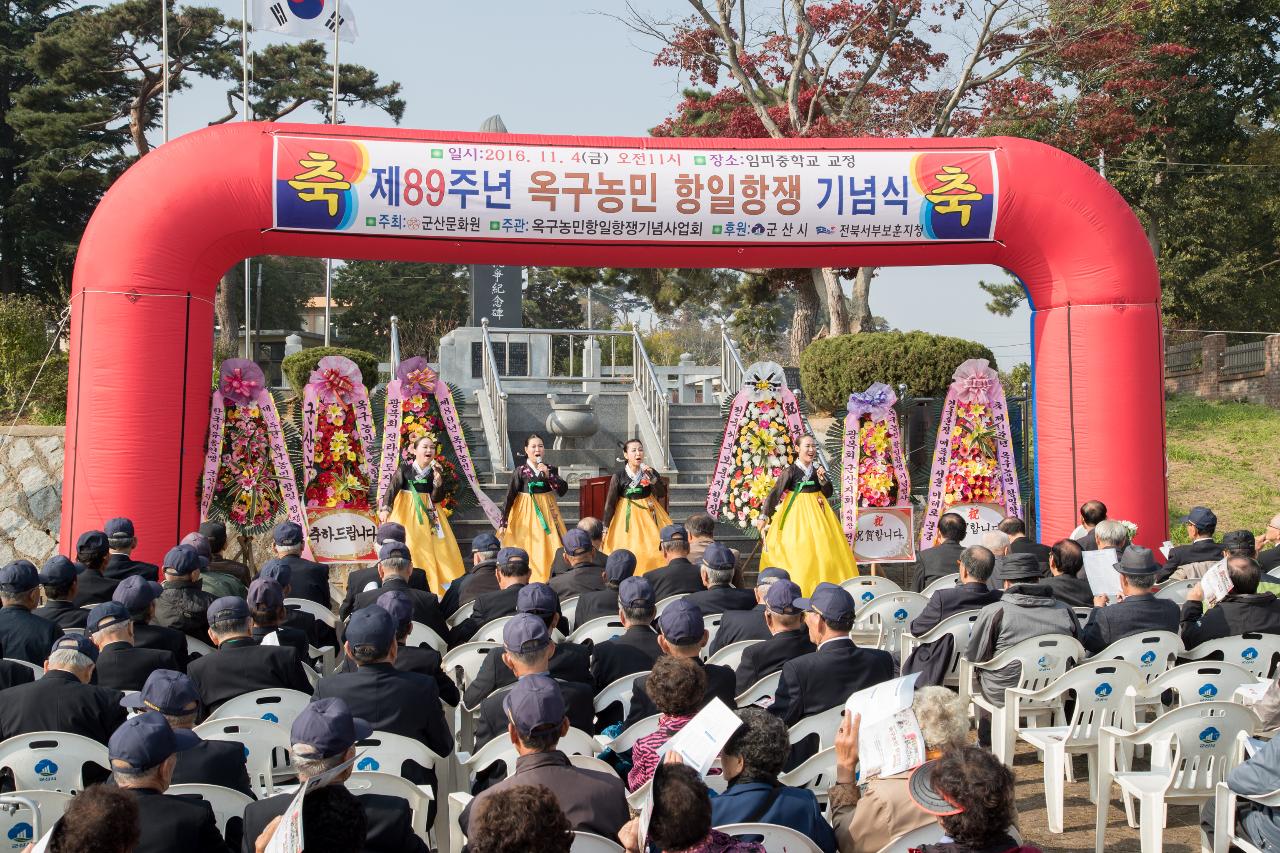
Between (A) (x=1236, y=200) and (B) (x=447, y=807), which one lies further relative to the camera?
(A) (x=1236, y=200)

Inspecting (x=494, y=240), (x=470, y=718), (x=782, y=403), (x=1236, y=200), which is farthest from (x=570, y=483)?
(x=1236, y=200)

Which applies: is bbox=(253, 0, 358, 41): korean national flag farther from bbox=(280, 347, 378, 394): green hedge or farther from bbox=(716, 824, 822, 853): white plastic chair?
bbox=(716, 824, 822, 853): white plastic chair

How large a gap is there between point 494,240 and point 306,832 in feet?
24.7

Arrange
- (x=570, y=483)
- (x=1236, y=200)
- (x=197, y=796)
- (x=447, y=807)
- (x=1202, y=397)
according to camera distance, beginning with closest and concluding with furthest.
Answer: (x=197, y=796)
(x=447, y=807)
(x=570, y=483)
(x=1202, y=397)
(x=1236, y=200)

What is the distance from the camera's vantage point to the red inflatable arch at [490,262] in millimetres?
9117

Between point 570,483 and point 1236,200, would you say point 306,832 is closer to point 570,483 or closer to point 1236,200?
point 570,483

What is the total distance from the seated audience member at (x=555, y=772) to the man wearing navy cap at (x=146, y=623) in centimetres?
259

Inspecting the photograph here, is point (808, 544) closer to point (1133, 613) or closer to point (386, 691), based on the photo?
point (1133, 613)

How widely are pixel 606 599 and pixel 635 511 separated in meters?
3.69

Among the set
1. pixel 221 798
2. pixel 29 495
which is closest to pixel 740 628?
pixel 221 798

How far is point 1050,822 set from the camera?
5.38 meters

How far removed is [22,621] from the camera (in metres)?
5.55

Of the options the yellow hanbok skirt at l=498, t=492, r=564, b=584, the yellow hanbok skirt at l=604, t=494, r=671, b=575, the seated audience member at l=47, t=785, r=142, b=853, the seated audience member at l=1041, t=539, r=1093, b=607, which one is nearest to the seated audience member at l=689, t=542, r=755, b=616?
the seated audience member at l=1041, t=539, r=1093, b=607

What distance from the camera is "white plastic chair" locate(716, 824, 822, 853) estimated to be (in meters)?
3.19
